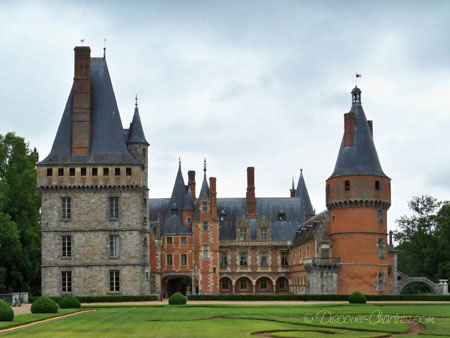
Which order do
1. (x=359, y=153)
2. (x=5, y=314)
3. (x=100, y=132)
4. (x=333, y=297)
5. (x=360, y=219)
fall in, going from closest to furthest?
(x=5, y=314), (x=333, y=297), (x=100, y=132), (x=360, y=219), (x=359, y=153)

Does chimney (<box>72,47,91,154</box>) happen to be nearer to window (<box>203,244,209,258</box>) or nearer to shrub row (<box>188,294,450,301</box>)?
shrub row (<box>188,294,450,301</box>)

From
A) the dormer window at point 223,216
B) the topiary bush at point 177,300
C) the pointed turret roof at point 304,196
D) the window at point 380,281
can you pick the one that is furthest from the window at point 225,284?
the topiary bush at point 177,300

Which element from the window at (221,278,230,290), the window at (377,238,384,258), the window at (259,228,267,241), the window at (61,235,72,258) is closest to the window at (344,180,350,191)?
the window at (377,238,384,258)

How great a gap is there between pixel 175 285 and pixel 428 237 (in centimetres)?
2809

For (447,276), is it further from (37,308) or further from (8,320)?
(8,320)

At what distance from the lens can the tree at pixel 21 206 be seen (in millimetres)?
59156

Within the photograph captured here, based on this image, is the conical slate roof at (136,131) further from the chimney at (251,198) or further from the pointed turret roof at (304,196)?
the pointed turret roof at (304,196)

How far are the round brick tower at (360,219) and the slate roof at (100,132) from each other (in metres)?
17.6

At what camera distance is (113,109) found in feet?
191

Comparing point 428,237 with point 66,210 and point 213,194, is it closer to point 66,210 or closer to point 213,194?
point 213,194

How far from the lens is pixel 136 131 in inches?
2373

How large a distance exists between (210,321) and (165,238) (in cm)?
4432

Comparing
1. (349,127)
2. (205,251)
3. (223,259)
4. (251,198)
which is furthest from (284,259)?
(349,127)

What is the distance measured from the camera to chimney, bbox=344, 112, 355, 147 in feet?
201
